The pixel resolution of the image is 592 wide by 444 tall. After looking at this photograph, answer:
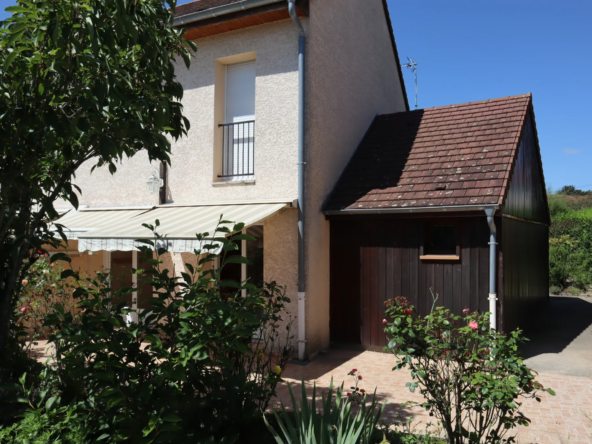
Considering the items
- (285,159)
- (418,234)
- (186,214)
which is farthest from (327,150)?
(186,214)

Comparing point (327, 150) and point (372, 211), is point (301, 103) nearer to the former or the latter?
point (327, 150)

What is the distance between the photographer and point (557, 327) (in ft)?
57.9

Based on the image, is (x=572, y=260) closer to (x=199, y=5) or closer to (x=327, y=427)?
(x=199, y=5)

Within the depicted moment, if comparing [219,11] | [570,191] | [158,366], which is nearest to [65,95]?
[158,366]

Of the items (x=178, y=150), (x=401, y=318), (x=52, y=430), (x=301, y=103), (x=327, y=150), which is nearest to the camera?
(x=52, y=430)

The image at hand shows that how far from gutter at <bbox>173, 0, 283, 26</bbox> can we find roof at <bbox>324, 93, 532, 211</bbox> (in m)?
5.94

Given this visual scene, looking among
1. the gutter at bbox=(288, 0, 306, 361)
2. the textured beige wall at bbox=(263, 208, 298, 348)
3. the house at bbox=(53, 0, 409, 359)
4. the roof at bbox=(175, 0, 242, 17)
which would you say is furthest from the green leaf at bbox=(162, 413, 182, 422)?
the roof at bbox=(175, 0, 242, 17)

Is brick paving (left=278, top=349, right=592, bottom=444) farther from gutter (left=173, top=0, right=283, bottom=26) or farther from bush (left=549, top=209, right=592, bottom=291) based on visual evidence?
bush (left=549, top=209, right=592, bottom=291)

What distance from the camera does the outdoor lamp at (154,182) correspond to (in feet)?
53.4

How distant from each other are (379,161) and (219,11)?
6966mm

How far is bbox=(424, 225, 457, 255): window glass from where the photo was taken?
1394 centimetres

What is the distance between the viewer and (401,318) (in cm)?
679

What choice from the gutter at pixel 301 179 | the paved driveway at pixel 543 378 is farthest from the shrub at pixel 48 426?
the gutter at pixel 301 179

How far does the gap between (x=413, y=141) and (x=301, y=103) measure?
4.94 metres
